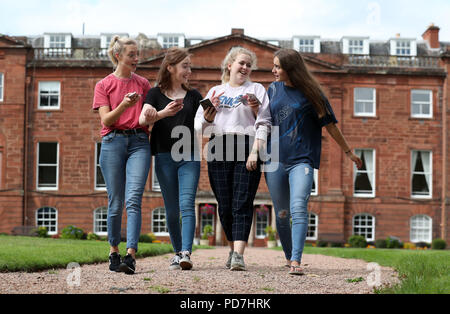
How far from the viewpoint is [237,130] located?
6.60 metres

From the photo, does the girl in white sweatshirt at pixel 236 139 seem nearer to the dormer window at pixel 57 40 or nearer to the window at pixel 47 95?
the window at pixel 47 95

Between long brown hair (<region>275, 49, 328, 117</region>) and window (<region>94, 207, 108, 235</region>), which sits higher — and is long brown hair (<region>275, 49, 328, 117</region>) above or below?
above

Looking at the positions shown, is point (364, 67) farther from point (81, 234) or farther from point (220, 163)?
point (220, 163)

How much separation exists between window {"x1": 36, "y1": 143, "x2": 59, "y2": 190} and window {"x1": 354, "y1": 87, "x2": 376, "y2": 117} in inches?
587

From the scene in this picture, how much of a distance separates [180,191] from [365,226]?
24.2 m

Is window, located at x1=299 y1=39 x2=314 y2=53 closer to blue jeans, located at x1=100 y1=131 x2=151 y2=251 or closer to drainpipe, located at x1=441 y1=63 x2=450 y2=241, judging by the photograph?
drainpipe, located at x1=441 y1=63 x2=450 y2=241

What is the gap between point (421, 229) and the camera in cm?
2956

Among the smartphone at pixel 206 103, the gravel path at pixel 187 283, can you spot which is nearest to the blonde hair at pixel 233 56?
the smartphone at pixel 206 103

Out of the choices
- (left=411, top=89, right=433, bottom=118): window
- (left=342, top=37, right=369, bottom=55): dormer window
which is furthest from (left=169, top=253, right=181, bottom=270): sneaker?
(left=342, top=37, right=369, bottom=55): dormer window

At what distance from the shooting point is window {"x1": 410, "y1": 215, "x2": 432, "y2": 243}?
29.5m

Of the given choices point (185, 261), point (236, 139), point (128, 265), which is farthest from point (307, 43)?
point (128, 265)

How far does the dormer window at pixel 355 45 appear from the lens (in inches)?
1298

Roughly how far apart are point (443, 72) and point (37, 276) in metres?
27.9
